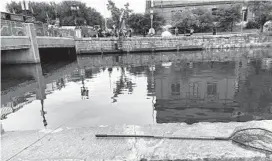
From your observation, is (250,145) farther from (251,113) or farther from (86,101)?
(86,101)

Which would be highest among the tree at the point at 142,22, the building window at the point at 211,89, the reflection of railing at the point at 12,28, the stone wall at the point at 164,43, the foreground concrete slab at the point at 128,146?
the tree at the point at 142,22

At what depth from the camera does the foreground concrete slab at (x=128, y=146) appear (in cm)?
217

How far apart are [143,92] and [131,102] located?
1.62m

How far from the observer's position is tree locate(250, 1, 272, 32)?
3684 centimetres

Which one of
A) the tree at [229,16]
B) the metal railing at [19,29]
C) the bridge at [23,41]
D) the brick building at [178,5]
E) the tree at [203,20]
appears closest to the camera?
the metal railing at [19,29]

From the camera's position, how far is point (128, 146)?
2.42m

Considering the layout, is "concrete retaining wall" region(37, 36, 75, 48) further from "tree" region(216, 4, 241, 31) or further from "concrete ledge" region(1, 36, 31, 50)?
"tree" region(216, 4, 241, 31)

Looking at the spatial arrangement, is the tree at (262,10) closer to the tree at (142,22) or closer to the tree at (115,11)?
the tree at (142,22)

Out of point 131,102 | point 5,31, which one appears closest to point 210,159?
point 131,102

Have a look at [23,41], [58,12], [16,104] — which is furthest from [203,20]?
[58,12]

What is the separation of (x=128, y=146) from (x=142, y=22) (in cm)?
4203

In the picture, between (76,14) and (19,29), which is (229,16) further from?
(76,14)

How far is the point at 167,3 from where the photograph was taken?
52406mm

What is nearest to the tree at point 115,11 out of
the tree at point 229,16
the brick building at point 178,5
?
the brick building at point 178,5
